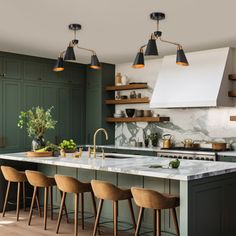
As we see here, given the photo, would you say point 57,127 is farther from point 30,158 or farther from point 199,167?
point 199,167

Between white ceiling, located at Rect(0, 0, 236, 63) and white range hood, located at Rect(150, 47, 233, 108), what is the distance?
27cm

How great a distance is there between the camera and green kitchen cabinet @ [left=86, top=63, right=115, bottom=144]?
8930 millimetres

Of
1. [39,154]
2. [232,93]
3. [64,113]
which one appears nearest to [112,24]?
[39,154]

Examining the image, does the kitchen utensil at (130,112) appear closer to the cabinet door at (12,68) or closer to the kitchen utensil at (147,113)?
the kitchen utensil at (147,113)

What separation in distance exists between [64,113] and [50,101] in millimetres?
454

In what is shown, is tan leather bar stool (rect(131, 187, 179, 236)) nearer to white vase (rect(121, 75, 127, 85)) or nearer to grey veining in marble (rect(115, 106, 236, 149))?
grey veining in marble (rect(115, 106, 236, 149))

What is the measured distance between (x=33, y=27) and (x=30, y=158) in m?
1.81

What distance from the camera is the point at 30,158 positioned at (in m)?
5.79

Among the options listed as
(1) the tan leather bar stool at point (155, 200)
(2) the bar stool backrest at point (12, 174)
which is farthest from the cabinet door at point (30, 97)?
(1) the tan leather bar stool at point (155, 200)

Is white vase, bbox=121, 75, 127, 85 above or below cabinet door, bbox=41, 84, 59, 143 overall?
above

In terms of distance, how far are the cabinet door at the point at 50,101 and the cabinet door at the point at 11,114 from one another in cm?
60

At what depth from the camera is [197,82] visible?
7.23 meters

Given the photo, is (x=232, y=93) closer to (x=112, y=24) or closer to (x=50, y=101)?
(x=112, y=24)

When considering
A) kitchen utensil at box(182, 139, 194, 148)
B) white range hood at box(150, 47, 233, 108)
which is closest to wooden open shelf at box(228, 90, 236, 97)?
white range hood at box(150, 47, 233, 108)
